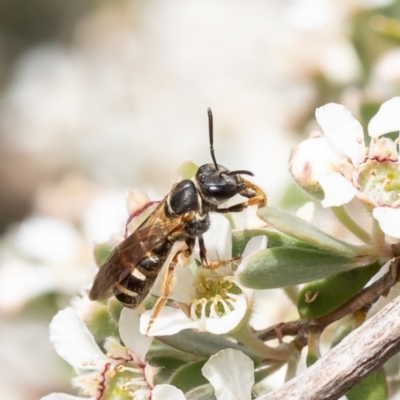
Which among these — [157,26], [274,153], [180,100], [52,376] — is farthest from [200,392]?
[157,26]

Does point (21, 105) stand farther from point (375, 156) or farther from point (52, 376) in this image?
point (375, 156)

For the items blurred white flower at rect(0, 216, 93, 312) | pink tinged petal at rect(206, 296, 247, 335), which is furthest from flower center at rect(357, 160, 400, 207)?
blurred white flower at rect(0, 216, 93, 312)

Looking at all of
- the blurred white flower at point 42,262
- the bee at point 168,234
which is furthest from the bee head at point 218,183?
the blurred white flower at point 42,262

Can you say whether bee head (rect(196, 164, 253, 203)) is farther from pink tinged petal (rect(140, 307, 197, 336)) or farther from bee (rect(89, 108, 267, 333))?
pink tinged petal (rect(140, 307, 197, 336))

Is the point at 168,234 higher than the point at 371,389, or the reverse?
the point at 168,234

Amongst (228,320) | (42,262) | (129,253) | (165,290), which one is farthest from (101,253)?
(42,262)

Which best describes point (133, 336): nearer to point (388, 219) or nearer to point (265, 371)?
point (265, 371)
